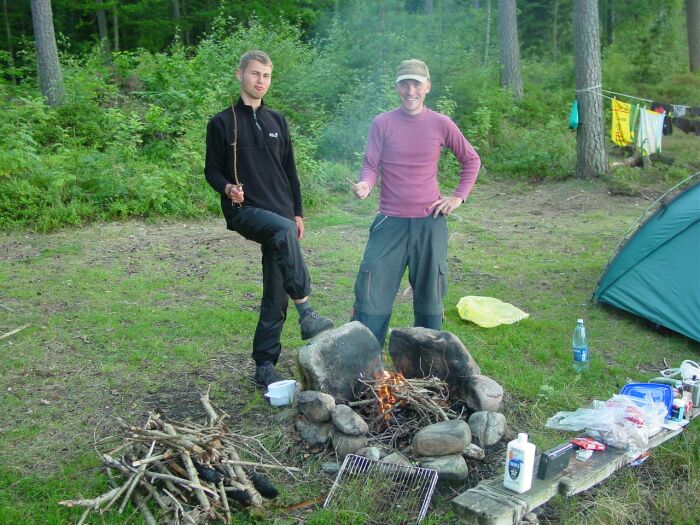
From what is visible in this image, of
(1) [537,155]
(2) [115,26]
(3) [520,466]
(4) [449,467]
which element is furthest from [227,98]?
(2) [115,26]

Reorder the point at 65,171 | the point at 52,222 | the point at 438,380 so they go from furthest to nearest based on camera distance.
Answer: the point at 65,171 → the point at 52,222 → the point at 438,380

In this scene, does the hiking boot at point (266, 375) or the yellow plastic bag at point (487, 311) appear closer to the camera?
the hiking boot at point (266, 375)

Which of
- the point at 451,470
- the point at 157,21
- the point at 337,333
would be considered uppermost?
the point at 157,21

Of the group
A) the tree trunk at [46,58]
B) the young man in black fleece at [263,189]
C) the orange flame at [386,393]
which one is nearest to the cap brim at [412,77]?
the young man in black fleece at [263,189]

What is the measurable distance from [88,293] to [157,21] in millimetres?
17095

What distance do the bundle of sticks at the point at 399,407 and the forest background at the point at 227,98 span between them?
132 inches

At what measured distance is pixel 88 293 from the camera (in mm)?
6617

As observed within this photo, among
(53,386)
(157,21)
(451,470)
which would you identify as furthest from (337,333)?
(157,21)

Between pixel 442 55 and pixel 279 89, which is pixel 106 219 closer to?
pixel 279 89

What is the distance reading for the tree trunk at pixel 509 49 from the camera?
667 inches

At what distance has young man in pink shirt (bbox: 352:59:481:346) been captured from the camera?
4438 mm

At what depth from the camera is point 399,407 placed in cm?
391

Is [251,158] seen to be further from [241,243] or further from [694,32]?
[694,32]

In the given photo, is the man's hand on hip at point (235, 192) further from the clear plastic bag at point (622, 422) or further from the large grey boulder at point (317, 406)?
the clear plastic bag at point (622, 422)
